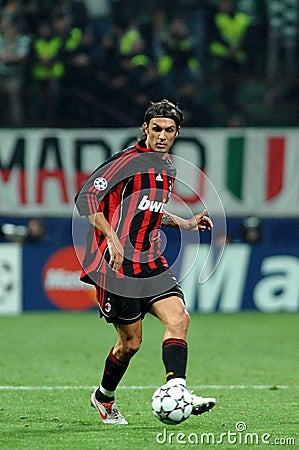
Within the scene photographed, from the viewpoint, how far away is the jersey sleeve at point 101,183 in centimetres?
659

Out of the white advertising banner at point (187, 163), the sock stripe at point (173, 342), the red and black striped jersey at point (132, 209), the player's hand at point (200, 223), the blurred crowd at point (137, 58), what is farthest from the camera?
the blurred crowd at point (137, 58)

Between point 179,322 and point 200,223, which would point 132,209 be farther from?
point 179,322

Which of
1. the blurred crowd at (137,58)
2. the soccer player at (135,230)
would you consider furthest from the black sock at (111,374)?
the blurred crowd at (137,58)

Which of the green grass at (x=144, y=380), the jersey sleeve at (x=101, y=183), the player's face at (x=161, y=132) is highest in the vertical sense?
the player's face at (x=161, y=132)

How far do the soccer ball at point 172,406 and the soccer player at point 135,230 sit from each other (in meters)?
0.57

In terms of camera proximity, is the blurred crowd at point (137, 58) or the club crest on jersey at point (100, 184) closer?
the club crest on jersey at point (100, 184)

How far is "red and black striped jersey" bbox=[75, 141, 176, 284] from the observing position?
6.71 metres

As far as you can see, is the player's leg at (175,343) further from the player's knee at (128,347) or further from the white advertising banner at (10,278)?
the white advertising banner at (10,278)

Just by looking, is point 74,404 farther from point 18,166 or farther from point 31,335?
point 18,166

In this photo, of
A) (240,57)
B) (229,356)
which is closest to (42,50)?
(240,57)

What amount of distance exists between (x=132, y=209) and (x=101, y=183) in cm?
30

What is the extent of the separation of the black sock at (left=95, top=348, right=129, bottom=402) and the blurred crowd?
10.3 meters

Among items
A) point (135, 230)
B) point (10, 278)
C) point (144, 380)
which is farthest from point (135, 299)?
point (10, 278)

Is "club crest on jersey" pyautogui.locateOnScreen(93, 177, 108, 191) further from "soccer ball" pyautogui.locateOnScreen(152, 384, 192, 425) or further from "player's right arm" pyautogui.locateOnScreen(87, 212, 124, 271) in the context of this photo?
"soccer ball" pyautogui.locateOnScreen(152, 384, 192, 425)
